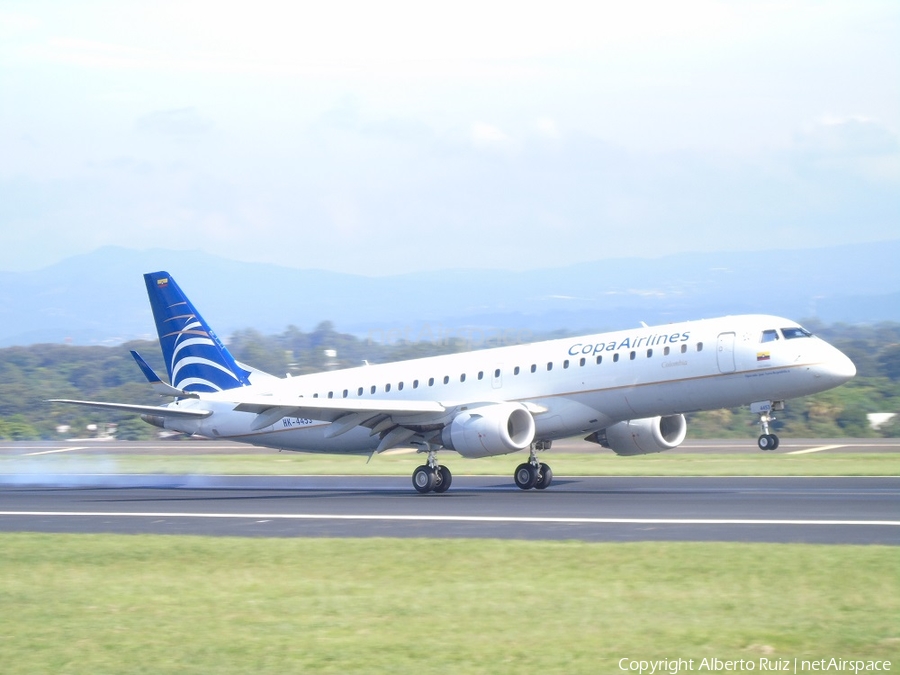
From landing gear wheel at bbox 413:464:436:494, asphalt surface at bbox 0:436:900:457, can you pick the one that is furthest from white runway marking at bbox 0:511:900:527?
asphalt surface at bbox 0:436:900:457

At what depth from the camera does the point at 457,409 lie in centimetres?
2947

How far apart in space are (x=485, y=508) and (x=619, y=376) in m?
5.75

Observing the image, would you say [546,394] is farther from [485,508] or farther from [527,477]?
[485,508]

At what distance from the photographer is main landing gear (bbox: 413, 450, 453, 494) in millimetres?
28969

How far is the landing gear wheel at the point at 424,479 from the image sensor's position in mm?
28984

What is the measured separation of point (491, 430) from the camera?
90.1ft

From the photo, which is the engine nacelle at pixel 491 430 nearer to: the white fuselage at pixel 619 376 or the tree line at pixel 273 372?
the white fuselage at pixel 619 376

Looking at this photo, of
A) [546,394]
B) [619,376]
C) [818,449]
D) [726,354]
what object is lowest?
[818,449]

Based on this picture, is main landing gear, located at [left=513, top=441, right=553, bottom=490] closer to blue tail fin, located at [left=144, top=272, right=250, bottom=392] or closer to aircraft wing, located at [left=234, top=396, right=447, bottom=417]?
aircraft wing, located at [left=234, top=396, right=447, bottom=417]

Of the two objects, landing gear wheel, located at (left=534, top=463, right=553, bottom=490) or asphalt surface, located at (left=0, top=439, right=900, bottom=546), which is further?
landing gear wheel, located at (left=534, top=463, right=553, bottom=490)

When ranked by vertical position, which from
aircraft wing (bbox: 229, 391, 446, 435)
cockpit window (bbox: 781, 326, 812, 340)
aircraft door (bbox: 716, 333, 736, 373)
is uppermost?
cockpit window (bbox: 781, 326, 812, 340)

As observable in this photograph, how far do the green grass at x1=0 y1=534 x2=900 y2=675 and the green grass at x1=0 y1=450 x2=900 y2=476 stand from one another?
61.6ft

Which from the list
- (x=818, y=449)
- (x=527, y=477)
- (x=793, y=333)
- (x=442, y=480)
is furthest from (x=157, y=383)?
(x=818, y=449)

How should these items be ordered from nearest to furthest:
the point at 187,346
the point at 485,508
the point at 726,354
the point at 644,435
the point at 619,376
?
the point at 485,508 < the point at 726,354 < the point at 619,376 < the point at 644,435 < the point at 187,346
